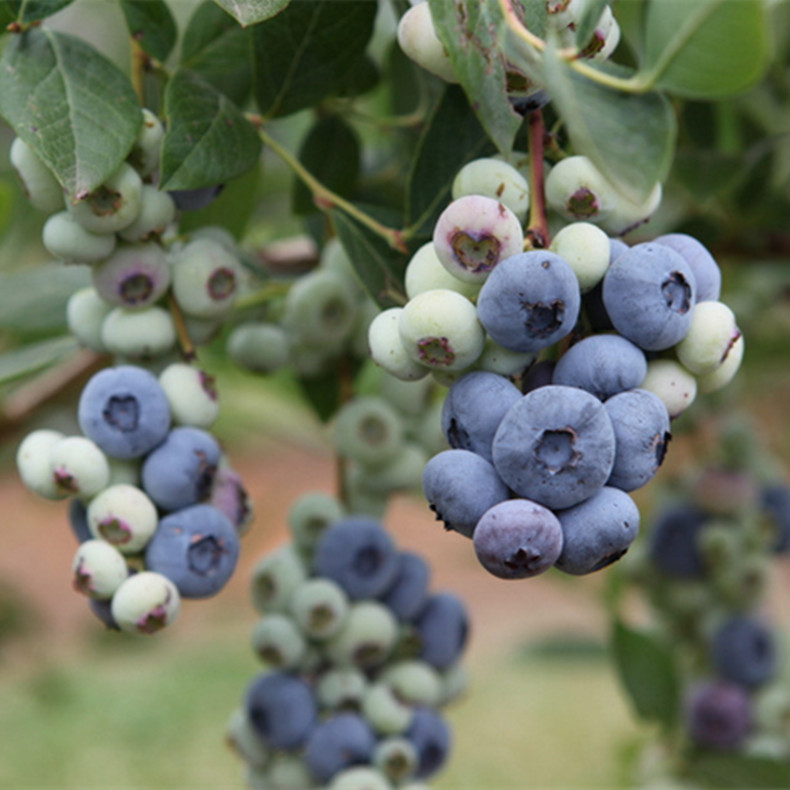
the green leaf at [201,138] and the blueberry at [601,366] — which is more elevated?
the blueberry at [601,366]

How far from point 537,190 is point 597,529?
0.14 metres

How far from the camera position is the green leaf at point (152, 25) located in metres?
0.51

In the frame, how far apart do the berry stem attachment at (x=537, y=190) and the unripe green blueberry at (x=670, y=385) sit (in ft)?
0.23

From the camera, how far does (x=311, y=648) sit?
693mm

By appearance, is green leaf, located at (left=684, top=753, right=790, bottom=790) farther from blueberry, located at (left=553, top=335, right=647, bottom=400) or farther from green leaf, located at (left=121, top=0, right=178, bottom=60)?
green leaf, located at (left=121, top=0, right=178, bottom=60)

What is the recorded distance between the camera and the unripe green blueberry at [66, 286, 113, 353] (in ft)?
1.76

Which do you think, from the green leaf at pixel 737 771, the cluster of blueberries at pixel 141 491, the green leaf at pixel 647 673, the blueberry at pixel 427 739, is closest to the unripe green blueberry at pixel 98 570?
the cluster of blueberries at pixel 141 491

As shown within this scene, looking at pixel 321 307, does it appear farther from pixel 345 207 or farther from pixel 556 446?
pixel 556 446

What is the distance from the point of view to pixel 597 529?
36 centimetres

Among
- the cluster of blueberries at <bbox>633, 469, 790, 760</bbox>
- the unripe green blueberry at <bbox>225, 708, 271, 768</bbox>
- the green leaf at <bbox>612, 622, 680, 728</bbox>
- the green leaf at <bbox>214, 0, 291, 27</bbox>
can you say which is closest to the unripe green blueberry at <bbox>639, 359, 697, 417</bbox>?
the green leaf at <bbox>214, 0, 291, 27</bbox>

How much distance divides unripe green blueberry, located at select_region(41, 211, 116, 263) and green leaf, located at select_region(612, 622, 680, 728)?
1.97 ft

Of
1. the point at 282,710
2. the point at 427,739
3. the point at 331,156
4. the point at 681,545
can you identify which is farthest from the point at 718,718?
the point at 331,156

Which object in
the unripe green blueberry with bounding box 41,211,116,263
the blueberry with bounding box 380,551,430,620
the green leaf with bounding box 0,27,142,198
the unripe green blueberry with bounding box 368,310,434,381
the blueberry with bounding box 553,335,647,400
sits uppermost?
the blueberry with bounding box 553,335,647,400

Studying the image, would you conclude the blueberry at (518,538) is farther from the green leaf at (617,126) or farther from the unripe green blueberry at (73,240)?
the unripe green blueberry at (73,240)
